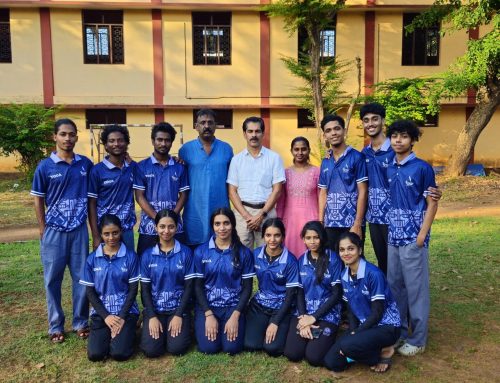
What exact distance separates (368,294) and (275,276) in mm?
781

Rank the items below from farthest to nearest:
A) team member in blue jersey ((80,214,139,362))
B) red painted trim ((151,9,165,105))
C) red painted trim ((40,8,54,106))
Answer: red painted trim ((151,9,165,105)) < red painted trim ((40,8,54,106)) < team member in blue jersey ((80,214,139,362))

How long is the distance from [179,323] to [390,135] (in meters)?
2.31

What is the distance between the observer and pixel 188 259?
164 inches

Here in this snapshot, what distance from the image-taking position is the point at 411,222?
3.87m

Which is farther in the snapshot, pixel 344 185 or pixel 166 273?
pixel 344 185

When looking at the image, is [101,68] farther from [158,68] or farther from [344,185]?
[344,185]

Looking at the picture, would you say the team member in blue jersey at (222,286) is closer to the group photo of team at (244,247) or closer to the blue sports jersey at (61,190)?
the group photo of team at (244,247)

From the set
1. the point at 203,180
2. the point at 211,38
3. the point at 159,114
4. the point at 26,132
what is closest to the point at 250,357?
the point at 203,180

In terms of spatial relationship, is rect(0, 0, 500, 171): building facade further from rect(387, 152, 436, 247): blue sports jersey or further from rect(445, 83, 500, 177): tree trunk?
rect(387, 152, 436, 247): blue sports jersey

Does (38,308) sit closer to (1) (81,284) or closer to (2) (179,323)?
(1) (81,284)

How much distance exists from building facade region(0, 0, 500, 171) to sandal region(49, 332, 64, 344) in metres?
13.3

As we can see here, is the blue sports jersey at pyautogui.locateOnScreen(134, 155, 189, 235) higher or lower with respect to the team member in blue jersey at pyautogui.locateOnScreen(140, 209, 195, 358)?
higher

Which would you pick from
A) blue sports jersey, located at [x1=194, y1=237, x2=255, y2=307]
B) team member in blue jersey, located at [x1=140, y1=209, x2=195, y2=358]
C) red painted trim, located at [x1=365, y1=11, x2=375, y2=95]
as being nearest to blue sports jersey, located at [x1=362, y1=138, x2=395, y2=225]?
blue sports jersey, located at [x1=194, y1=237, x2=255, y2=307]

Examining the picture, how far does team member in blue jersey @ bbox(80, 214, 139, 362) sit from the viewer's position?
3.95m
